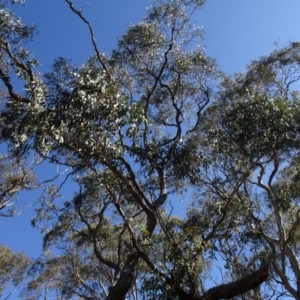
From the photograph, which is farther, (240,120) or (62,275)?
(62,275)

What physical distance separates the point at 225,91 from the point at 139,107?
5.13 meters

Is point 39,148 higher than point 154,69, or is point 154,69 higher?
point 154,69

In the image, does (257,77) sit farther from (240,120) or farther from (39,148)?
(39,148)

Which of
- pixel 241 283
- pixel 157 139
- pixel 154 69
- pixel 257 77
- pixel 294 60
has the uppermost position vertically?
pixel 294 60

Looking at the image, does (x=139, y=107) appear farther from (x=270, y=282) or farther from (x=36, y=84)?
(x=270, y=282)

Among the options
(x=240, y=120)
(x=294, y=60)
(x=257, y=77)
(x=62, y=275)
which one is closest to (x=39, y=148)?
(x=240, y=120)

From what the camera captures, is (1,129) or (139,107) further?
(1,129)

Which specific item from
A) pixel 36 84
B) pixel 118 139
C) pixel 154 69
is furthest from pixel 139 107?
pixel 154 69

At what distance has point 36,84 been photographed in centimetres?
704

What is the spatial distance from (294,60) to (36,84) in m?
7.10

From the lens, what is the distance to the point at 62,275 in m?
16.3

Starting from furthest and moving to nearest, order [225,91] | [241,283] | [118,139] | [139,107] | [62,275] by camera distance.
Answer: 1. [62,275]
2. [225,91]
3. [118,139]
4. [139,107]
5. [241,283]

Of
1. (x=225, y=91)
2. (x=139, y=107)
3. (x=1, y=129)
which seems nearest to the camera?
(x=139, y=107)

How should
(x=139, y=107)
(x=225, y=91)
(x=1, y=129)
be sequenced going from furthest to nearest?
(x=225, y=91), (x=1, y=129), (x=139, y=107)
